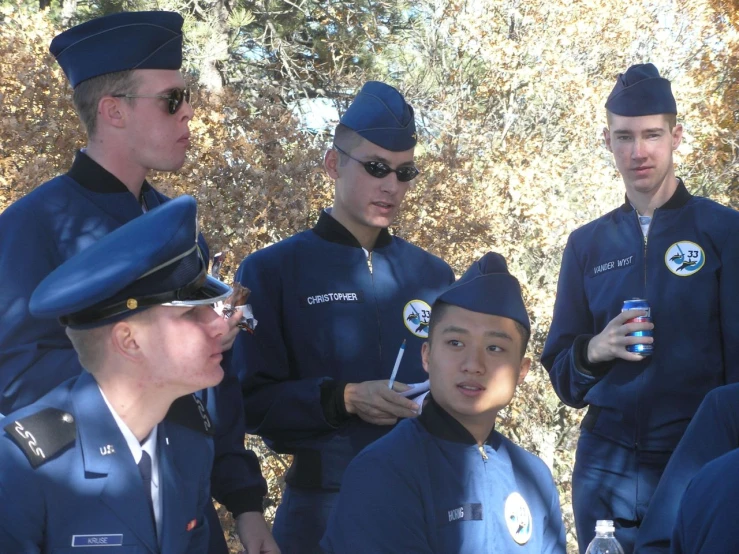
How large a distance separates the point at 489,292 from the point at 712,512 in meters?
1.63

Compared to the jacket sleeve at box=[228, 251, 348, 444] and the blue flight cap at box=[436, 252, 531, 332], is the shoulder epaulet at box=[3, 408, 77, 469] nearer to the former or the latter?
the jacket sleeve at box=[228, 251, 348, 444]

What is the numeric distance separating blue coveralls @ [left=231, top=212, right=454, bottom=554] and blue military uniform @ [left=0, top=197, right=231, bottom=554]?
0.99 m

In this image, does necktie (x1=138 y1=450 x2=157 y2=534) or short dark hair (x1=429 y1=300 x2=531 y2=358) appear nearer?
necktie (x1=138 y1=450 x2=157 y2=534)

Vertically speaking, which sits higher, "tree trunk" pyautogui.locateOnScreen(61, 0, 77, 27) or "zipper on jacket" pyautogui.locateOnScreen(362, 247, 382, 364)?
"tree trunk" pyautogui.locateOnScreen(61, 0, 77, 27)

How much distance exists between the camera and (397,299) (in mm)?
4086

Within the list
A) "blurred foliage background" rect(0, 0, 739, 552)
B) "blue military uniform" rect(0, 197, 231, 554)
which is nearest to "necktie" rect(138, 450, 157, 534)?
"blue military uniform" rect(0, 197, 231, 554)

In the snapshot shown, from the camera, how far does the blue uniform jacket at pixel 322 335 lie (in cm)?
387

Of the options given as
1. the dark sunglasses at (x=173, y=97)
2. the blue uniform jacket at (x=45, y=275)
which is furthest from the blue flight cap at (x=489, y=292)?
the dark sunglasses at (x=173, y=97)

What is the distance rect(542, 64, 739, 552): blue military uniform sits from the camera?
163 inches

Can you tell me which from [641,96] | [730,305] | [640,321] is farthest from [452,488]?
[641,96]

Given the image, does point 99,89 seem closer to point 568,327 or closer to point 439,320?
point 439,320

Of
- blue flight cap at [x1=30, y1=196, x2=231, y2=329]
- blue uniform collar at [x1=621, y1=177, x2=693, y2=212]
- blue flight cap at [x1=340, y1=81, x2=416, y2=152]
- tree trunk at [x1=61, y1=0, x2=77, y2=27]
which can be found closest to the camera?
blue flight cap at [x1=30, y1=196, x2=231, y2=329]

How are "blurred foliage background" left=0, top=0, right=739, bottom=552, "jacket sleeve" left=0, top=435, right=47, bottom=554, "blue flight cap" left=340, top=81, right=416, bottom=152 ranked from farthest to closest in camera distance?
"blurred foliage background" left=0, top=0, right=739, bottom=552 → "blue flight cap" left=340, top=81, right=416, bottom=152 → "jacket sleeve" left=0, top=435, right=47, bottom=554

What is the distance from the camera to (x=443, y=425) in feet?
11.1
